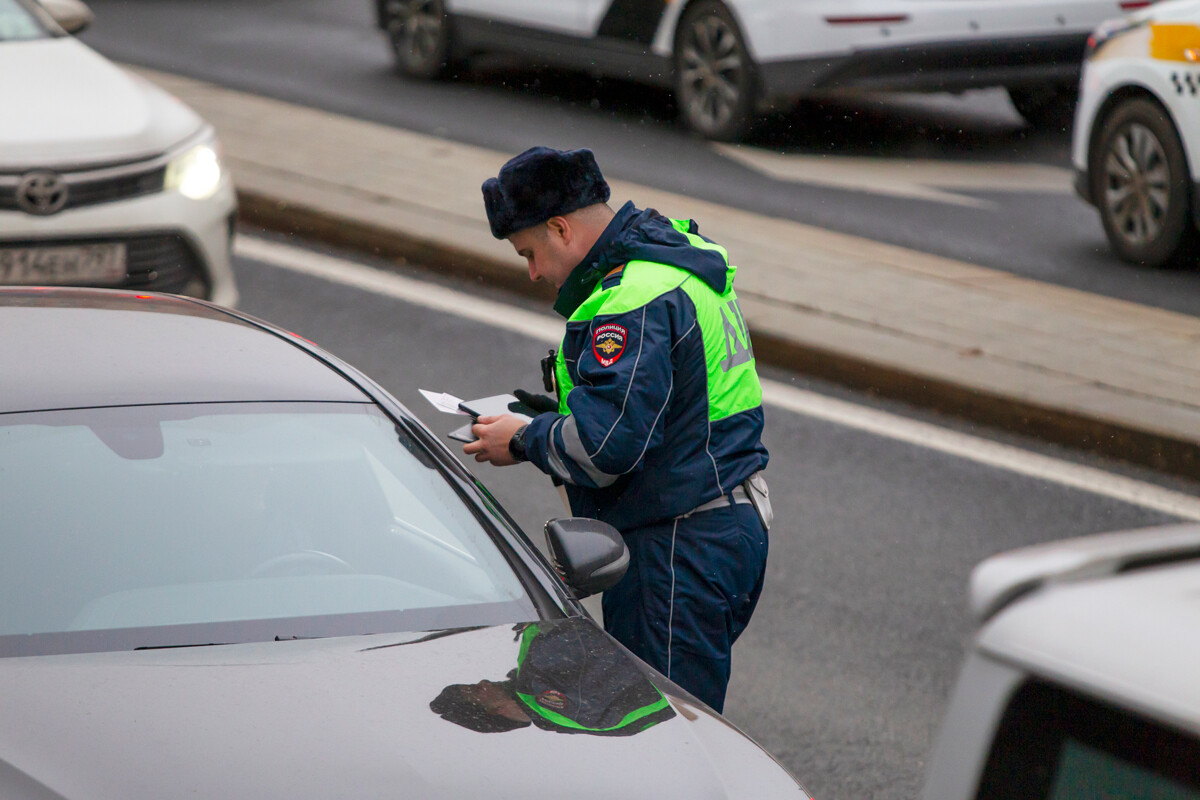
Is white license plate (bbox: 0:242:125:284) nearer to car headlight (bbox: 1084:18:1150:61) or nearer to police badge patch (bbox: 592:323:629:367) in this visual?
police badge patch (bbox: 592:323:629:367)

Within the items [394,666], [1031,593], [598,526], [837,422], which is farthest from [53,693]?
[837,422]

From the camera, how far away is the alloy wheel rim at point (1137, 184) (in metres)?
8.77

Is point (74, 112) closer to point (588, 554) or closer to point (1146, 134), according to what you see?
point (588, 554)

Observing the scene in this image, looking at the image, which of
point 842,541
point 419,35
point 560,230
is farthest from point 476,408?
point 419,35

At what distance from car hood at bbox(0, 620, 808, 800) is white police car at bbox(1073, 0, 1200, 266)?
20.8 ft

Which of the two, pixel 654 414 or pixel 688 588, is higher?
pixel 654 414

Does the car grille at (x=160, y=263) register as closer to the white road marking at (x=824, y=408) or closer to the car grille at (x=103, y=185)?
the car grille at (x=103, y=185)

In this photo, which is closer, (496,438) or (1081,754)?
(1081,754)

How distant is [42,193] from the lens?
7000 millimetres

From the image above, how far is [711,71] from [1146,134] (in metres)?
3.54

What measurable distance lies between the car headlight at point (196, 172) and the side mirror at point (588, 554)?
4.49 m

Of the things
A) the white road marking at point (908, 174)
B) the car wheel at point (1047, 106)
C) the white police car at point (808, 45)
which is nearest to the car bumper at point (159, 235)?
the white road marking at point (908, 174)

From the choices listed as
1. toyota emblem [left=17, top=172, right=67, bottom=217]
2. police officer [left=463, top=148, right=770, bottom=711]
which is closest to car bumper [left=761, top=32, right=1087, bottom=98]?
toyota emblem [left=17, top=172, right=67, bottom=217]

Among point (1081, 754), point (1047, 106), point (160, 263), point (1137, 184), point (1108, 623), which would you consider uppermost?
point (1108, 623)
